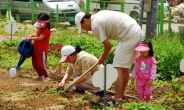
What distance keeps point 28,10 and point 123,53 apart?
1459 centimetres

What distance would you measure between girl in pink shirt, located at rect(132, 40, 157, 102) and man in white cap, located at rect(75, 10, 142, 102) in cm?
16

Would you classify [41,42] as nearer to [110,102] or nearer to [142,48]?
[110,102]

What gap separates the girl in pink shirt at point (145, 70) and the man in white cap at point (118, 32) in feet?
0.52

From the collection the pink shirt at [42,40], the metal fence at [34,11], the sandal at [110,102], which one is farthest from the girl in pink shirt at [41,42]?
the metal fence at [34,11]

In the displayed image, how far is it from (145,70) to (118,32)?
0.70 metres

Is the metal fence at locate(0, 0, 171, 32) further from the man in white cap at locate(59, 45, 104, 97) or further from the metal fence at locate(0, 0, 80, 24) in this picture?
the man in white cap at locate(59, 45, 104, 97)

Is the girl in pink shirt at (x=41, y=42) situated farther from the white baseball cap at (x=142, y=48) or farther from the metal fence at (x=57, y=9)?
the metal fence at (x=57, y=9)

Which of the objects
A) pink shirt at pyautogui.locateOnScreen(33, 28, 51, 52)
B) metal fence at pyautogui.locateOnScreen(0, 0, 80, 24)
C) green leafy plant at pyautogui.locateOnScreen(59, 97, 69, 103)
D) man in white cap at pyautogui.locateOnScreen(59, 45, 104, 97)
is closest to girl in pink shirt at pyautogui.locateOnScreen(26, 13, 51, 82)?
pink shirt at pyautogui.locateOnScreen(33, 28, 51, 52)

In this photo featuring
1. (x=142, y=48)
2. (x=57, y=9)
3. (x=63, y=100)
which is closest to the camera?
(x=142, y=48)

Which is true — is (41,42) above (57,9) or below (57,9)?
below

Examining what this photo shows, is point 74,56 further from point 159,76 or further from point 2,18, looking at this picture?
point 2,18

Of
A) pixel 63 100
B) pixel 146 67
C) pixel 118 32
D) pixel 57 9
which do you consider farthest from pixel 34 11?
pixel 146 67

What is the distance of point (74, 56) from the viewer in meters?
6.21

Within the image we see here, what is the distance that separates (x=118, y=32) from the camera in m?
5.93
